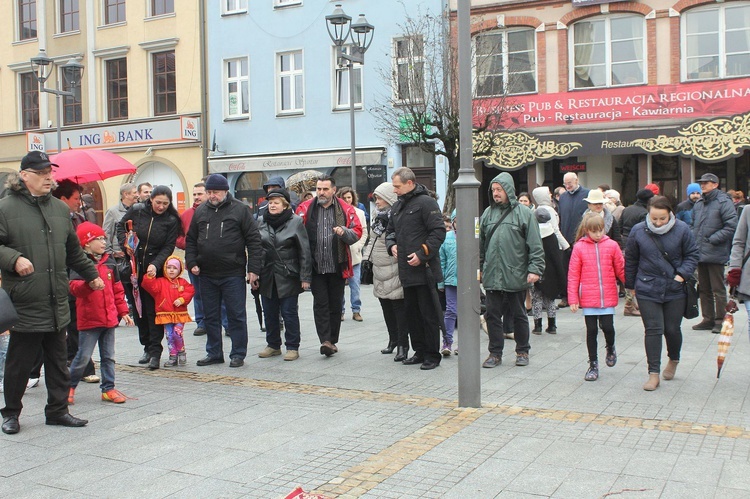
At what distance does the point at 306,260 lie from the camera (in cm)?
901

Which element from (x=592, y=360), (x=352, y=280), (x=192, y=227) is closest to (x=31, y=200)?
(x=192, y=227)

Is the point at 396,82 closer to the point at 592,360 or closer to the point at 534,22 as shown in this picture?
the point at 534,22

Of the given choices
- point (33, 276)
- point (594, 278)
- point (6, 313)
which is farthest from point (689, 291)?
point (6, 313)

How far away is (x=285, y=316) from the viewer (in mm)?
9172

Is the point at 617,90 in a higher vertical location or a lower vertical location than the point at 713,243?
higher

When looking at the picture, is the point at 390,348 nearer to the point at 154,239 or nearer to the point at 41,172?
the point at 154,239

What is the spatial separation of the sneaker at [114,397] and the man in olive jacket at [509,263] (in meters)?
3.45

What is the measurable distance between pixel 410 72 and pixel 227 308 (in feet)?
40.2

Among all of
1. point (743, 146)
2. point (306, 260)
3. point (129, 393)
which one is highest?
point (743, 146)

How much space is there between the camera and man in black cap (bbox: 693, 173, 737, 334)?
34.6ft

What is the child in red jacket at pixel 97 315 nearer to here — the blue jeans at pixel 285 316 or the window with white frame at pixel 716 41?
the blue jeans at pixel 285 316

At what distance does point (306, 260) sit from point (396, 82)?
12.1 meters

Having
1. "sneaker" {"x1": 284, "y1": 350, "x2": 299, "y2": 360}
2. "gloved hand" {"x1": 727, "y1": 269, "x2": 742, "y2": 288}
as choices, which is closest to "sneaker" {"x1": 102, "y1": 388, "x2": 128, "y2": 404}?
"sneaker" {"x1": 284, "y1": 350, "x2": 299, "y2": 360}

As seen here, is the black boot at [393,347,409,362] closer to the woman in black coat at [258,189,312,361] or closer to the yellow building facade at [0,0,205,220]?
the woman in black coat at [258,189,312,361]
